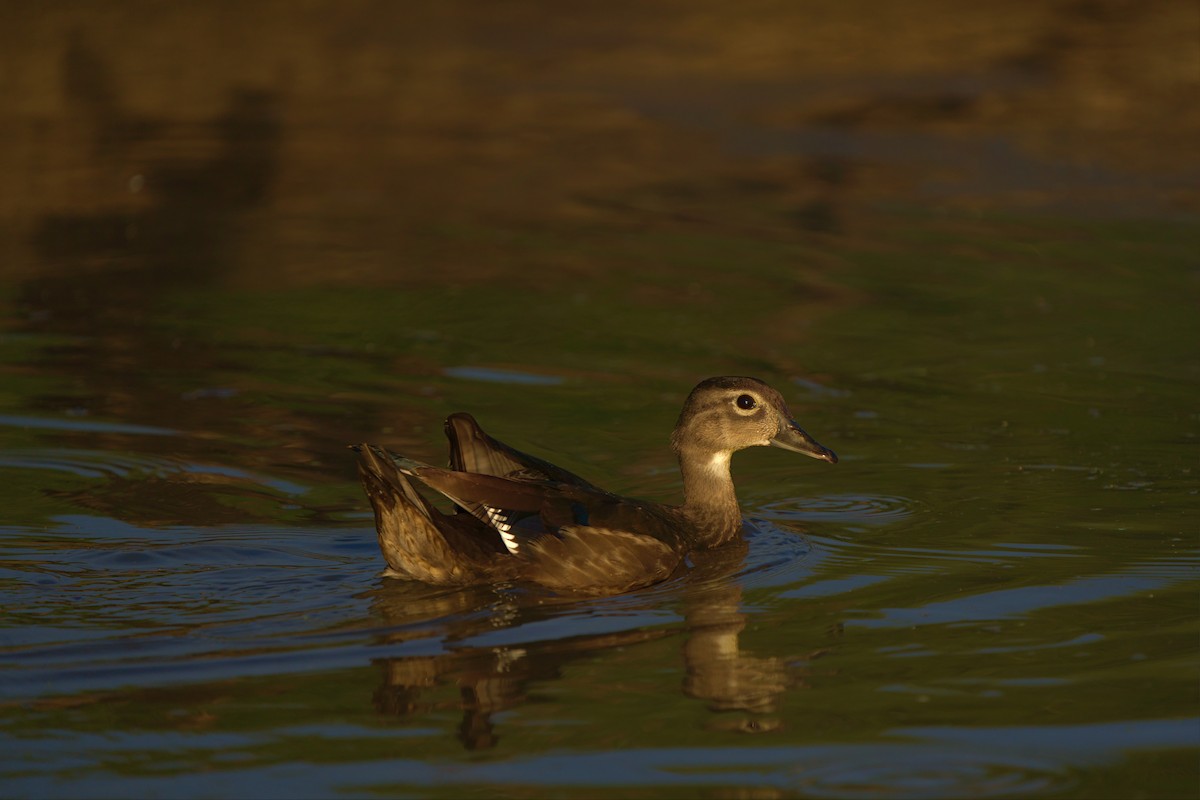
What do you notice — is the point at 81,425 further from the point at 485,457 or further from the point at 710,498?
the point at 710,498

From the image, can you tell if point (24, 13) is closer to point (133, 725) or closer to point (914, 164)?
point (914, 164)

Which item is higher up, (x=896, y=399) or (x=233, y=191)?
(x=233, y=191)

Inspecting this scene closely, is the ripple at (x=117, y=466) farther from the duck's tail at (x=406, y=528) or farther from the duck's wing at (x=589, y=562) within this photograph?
the duck's wing at (x=589, y=562)

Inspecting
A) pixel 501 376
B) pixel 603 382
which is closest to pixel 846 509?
pixel 603 382

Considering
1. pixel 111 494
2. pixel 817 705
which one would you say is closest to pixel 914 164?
pixel 111 494

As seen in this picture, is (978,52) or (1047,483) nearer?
(1047,483)

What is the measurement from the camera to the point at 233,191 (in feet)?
60.5

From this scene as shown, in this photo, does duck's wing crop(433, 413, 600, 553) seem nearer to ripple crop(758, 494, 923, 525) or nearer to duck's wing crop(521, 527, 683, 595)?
duck's wing crop(521, 527, 683, 595)

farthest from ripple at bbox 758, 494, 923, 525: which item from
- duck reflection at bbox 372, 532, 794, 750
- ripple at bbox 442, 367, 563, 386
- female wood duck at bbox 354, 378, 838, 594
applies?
ripple at bbox 442, 367, 563, 386

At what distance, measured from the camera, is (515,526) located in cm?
874

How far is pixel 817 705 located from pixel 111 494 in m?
4.27

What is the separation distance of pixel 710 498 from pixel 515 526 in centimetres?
138

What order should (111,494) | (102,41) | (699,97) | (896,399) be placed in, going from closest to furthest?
(111,494) → (896,399) → (699,97) → (102,41)

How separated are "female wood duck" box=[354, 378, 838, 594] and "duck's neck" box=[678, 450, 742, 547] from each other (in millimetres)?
12
